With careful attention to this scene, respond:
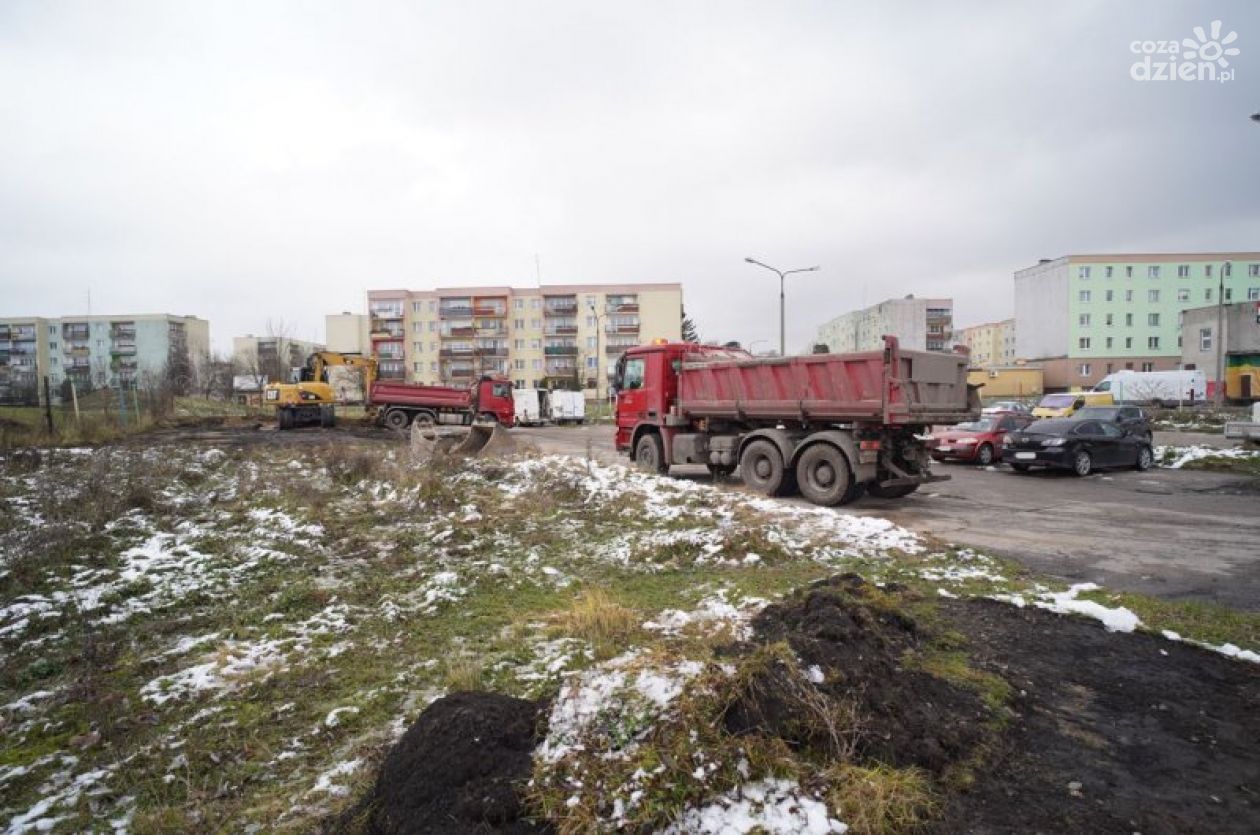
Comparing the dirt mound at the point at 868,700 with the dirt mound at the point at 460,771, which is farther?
the dirt mound at the point at 868,700

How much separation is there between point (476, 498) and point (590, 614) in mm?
6205

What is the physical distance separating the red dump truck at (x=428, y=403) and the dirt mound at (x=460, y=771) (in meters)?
→ 28.3

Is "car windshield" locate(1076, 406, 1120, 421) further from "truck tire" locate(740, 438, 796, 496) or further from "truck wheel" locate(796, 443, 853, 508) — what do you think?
"truck tire" locate(740, 438, 796, 496)

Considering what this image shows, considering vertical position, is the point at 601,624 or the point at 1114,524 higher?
the point at 601,624

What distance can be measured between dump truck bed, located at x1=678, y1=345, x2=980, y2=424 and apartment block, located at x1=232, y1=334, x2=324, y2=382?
142 feet

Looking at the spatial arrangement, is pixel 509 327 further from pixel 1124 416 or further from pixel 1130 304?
pixel 1130 304

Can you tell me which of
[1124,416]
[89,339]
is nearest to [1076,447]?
[1124,416]

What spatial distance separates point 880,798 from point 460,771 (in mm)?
1681

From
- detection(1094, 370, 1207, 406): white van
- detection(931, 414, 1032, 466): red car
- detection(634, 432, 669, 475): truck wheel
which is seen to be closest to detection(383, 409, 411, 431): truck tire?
detection(634, 432, 669, 475): truck wheel

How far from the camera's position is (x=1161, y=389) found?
4256 centimetres

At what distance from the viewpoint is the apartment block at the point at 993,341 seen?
131 m

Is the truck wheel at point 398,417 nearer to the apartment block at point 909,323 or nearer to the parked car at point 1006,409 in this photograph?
the parked car at point 1006,409

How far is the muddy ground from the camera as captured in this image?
2539 mm

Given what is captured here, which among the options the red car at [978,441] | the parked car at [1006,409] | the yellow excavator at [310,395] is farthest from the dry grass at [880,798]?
the yellow excavator at [310,395]
